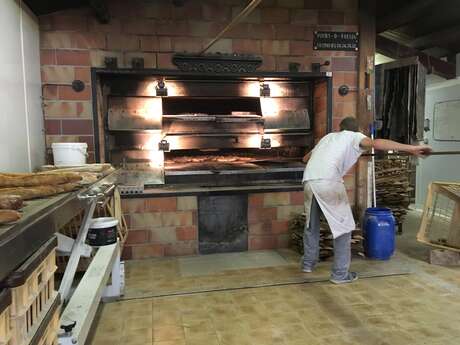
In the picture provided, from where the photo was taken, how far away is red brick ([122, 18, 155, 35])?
12.1ft

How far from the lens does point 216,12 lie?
385 cm

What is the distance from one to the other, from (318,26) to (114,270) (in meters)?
3.28

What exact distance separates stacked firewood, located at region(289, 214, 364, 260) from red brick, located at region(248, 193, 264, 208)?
415 millimetres

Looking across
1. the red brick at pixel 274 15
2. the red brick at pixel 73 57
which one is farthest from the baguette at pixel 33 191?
the red brick at pixel 274 15

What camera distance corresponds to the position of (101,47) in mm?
3639

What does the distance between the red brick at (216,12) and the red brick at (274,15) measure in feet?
1.26

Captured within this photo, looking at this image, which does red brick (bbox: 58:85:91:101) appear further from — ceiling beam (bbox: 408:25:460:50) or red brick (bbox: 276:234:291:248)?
ceiling beam (bbox: 408:25:460:50)

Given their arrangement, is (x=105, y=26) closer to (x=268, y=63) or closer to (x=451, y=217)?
(x=268, y=63)

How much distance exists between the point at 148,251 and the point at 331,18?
3234 millimetres

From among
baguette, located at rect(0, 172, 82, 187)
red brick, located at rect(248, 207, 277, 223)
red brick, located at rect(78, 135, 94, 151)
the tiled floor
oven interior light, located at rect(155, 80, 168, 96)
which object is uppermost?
oven interior light, located at rect(155, 80, 168, 96)

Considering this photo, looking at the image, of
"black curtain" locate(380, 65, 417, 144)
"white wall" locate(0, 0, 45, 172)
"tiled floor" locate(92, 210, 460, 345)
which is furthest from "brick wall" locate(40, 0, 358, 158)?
"tiled floor" locate(92, 210, 460, 345)

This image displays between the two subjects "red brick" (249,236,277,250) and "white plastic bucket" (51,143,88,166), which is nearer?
"white plastic bucket" (51,143,88,166)

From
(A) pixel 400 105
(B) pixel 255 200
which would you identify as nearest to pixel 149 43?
(B) pixel 255 200

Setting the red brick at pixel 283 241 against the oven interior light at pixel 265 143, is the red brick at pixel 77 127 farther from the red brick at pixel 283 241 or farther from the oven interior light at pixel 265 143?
the red brick at pixel 283 241
